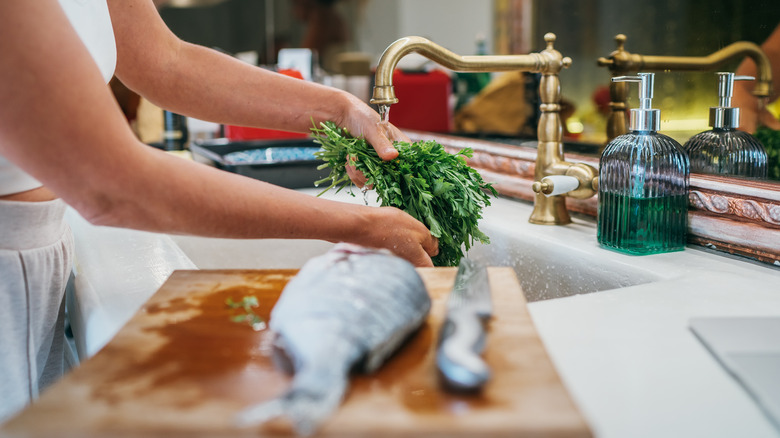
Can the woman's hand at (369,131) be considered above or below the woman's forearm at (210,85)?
below

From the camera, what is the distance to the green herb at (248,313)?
0.65 meters

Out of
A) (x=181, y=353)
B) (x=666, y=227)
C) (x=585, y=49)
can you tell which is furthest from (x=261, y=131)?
(x=181, y=353)

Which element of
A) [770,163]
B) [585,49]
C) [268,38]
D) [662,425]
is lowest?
[662,425]

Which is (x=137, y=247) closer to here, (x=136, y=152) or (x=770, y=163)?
(x=136, y=152)

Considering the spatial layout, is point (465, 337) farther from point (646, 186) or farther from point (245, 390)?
point (646, 186)

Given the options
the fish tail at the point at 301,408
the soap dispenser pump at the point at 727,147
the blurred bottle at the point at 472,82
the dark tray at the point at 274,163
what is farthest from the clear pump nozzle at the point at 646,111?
the blurred bottle at the point at 472,82

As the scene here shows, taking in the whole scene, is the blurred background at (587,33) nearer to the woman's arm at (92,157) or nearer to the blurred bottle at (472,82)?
the blurred bottle at (472,82)

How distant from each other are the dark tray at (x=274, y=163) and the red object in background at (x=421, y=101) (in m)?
0.47

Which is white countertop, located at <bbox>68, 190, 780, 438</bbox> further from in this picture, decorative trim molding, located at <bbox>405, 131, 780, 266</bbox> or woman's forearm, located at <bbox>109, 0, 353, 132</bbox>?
woman's forearm, located at <bbox>109, 0, 353, 132</bbox>

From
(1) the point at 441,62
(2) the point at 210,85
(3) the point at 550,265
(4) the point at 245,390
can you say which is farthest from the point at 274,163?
(4) the point at 245,390

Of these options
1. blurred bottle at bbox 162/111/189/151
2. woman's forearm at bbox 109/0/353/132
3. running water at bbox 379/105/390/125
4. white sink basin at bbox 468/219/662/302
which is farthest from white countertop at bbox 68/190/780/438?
blurred bottle at bbox 162/111/189/151

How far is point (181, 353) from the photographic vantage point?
0.58 m

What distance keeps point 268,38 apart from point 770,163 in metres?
4.32

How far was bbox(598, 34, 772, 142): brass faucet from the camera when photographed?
3.36ft
